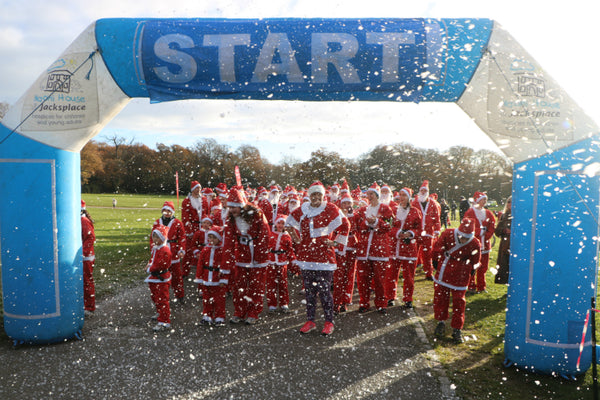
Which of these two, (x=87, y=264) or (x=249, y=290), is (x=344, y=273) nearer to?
(x=249, y=290)

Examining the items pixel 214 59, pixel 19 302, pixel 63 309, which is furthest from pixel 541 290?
pixel 19 302

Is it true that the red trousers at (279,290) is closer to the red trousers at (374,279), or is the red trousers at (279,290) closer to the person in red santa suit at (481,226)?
the red trousers at (374,279)

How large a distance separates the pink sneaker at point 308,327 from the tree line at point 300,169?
37145 millimetres

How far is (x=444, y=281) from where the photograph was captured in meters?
5.33

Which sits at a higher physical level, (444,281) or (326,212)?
(326,212)

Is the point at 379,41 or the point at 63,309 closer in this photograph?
the point at 379,41

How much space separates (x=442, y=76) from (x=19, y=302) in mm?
6207

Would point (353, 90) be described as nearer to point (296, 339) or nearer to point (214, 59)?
point (214, 59)

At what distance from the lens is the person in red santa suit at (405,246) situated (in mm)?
6797

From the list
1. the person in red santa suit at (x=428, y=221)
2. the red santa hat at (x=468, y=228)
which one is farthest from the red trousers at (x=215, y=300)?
the person in red santa suit at (x=428, y=221)

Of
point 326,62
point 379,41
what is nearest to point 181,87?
point 326,62

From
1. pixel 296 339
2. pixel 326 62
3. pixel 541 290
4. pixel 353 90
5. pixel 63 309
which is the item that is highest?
pixel 326 62

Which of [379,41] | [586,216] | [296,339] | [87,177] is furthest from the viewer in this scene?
[87,177]

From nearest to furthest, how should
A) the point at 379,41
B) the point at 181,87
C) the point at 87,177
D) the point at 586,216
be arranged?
1. the point at 586,216
2. the point at 379,41
3. the point at 181,87
4. the point at 87,177
